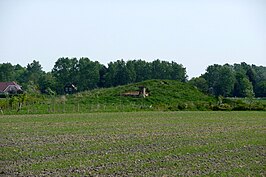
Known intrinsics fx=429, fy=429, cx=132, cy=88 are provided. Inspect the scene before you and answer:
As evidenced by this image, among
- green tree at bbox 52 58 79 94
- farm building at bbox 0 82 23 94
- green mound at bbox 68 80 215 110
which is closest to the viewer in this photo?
green mound at bbox 68 80 215 110

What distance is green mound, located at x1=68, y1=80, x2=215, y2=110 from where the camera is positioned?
63.8 meters

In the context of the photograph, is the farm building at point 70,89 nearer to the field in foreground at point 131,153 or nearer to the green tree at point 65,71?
the green tree at point 65,71

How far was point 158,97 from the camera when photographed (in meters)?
70.4

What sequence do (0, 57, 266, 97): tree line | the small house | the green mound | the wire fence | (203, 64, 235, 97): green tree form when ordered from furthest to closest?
1. (0, 57, 266, 97): tree line
2. (203, 64, 235, 97): green tree
3. the small house
4. the green mound
5. the wire fence

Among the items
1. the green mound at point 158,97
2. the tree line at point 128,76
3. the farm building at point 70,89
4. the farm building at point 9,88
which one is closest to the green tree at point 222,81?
the tree line at point 128,76

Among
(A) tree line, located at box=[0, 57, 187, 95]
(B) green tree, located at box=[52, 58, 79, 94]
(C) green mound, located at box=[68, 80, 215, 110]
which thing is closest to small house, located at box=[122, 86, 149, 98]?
(C) green mound, located at box=[68, 80, 215, 110]

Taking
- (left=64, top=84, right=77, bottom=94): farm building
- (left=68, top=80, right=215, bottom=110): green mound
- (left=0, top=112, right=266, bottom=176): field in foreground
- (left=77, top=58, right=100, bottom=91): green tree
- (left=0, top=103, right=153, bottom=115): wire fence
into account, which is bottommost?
(left=0, top=112, right=266, bottom=176): field in foreground

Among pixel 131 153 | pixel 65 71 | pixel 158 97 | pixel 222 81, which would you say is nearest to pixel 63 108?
pixel 158 97

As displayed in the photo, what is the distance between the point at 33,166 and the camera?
15.2m

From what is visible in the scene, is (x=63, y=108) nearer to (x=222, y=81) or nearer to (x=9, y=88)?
(x=9, y=88)

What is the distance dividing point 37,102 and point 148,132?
3653cm

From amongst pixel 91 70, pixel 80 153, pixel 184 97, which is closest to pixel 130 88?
pixel 184 97

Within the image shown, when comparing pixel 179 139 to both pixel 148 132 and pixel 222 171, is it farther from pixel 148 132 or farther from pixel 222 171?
pixel 222 171

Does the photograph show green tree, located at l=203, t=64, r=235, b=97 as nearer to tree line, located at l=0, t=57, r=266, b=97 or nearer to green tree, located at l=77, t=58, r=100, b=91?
tree line, located at l=0, t=57, r=266, b=97
